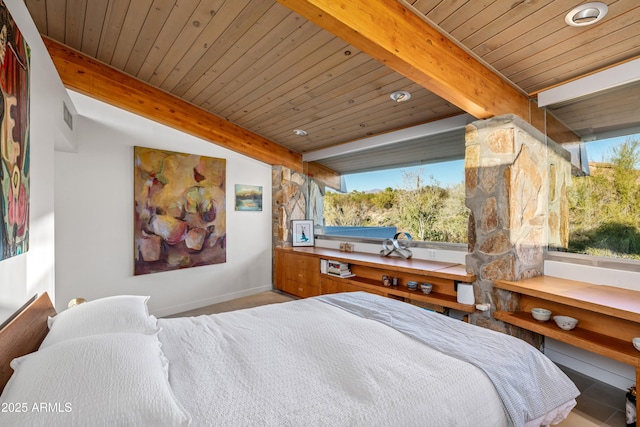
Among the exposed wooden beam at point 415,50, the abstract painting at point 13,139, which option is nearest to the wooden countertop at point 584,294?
the exposed wooden beam at point 415,50

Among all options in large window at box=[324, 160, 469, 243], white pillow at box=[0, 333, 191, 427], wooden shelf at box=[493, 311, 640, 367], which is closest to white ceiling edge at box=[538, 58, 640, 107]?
large window at box=[324, 160, 469, 243]

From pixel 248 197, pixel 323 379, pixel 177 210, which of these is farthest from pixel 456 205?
pixel 177 210

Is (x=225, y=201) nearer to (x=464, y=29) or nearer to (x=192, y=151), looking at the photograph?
(x=192, y=151)

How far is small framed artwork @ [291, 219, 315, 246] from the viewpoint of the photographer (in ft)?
Answer: 17.0

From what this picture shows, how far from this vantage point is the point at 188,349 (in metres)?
1.51

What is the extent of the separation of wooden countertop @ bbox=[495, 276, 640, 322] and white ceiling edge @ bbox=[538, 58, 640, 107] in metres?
1.48

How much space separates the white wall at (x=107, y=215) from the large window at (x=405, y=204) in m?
2.04

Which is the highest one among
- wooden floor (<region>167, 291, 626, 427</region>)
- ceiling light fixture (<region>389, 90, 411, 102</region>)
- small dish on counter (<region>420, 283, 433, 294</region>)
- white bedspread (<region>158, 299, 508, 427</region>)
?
ceiling light fixture (<region>389, 90, 411, 102</region>)

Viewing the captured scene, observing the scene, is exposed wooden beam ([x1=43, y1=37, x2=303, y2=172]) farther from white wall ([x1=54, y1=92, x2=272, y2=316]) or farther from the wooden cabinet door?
the wooden cabinet door

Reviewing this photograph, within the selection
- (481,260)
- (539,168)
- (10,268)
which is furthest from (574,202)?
(10,268)

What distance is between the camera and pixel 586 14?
70.3 inches

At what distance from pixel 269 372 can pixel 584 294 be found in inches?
88.4

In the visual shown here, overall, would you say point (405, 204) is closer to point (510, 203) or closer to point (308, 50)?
point (510, 203)

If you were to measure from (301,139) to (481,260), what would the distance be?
9.79 feet
